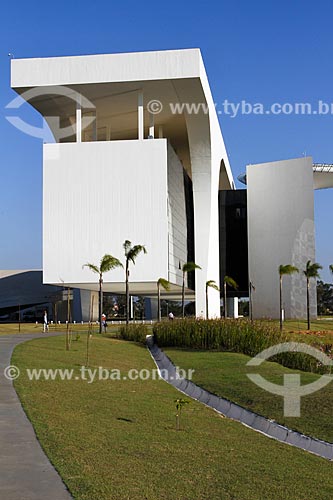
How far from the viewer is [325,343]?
82.6ft

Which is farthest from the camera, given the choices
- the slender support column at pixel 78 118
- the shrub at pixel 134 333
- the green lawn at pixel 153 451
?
the slender support column at pixel 78 118

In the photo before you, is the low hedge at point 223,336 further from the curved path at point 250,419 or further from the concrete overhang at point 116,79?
the concrete overhang at point 116,79

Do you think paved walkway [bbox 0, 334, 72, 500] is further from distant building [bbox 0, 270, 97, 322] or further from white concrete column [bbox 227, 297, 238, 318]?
distant building [bbox 0, 270, 97, 322]

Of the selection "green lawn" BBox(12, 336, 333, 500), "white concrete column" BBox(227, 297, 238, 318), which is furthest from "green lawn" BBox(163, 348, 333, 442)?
"white concrete column" BBox(227, 297, 238, 318)

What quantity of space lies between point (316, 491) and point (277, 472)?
812 mm

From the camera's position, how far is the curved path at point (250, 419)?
32.0 ft

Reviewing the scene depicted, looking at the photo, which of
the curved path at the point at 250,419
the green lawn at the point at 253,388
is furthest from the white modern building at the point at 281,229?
the curved path at the point at 250,419

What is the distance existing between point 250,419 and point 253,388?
2457 millimetres

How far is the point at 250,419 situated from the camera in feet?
39.1

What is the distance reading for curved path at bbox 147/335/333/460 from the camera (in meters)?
9.77

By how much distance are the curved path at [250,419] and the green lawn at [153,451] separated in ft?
1.22

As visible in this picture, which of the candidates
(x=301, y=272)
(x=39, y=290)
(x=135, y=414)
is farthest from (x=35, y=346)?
(x=39, y=290)

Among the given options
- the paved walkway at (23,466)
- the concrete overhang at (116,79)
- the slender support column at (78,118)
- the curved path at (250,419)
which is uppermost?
the concrete overhang at (116,79)

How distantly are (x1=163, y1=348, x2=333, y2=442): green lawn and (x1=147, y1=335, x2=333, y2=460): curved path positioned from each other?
152 mm
